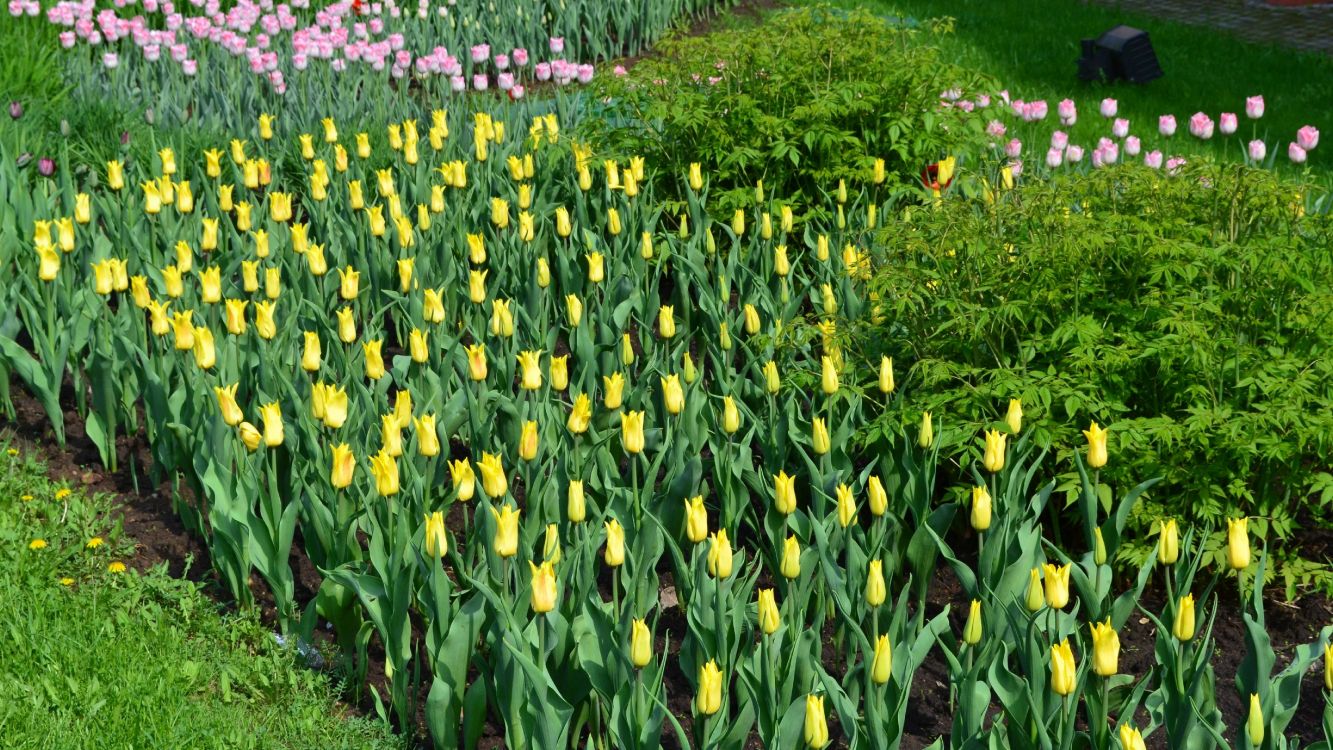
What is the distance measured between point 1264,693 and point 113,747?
7.64 feet

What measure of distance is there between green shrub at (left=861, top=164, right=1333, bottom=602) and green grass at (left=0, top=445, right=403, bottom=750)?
1517 mm

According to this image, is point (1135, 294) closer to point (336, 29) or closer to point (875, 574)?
point (875, 574)

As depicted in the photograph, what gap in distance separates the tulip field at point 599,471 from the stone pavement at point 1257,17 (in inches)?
214

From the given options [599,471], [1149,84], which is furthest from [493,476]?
[1149,84]

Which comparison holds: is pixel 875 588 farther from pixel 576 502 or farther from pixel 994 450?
pixel 576 502

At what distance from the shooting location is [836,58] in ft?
17.8

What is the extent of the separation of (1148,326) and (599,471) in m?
1.45

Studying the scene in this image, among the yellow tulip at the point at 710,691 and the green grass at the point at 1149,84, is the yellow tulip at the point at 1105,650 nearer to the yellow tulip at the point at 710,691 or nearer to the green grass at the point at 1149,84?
the yellow tulip at the point at 710,691

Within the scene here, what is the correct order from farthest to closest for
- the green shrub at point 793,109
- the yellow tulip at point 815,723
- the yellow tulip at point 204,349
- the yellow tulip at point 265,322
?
the green shrub at point 793,109 < the yellow tulip at point 265,322 < the yellow tulip at point 204,349 < the yellow tulip at point 815,723

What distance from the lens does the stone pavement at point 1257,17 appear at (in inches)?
385

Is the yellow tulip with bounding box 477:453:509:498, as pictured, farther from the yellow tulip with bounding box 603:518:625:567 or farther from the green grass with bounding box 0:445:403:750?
the green grass with bounding box 0:445:403:750

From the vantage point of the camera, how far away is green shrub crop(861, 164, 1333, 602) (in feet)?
11.1

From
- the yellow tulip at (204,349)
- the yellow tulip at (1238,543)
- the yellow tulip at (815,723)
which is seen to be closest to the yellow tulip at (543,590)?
the yellow tulip at (815,723)

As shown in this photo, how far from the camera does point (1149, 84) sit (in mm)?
8531
